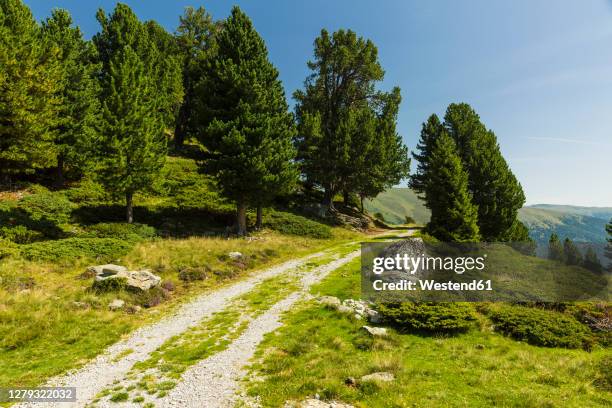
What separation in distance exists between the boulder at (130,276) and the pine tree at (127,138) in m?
11.0

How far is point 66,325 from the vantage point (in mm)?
14016

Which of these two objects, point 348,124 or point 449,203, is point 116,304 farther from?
point 348,124

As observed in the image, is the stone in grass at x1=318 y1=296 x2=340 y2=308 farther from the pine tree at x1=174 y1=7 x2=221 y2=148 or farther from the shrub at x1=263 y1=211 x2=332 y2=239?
the pine tree at x1=174 y1=7 x2=221 y2=148

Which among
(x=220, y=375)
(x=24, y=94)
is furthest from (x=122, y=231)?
(x=220, y=375)

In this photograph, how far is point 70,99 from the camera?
36062mm

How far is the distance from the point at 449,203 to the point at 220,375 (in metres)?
28.0

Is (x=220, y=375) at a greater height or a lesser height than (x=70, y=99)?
lesser

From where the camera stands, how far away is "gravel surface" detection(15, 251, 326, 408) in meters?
9.97

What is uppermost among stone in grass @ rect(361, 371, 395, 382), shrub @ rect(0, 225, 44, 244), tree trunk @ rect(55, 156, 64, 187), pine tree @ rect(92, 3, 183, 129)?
pine tree @ rect(92, 3, 183, 129)

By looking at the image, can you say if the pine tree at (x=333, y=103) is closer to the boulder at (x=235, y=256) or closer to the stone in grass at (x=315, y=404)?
the boulder at (x=235, y=256)

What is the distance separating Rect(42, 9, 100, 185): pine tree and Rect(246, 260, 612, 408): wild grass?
31691 millimetres

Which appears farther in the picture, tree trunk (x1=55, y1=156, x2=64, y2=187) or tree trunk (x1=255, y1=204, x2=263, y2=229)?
tree trunk (x1=255, y1=204, x2=263, y2=229)

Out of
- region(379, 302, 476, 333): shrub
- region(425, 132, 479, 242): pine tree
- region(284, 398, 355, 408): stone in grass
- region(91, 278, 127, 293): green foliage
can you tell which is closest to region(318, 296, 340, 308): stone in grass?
region(379, 302, 476, 333): shrub

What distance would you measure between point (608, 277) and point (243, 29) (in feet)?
129
